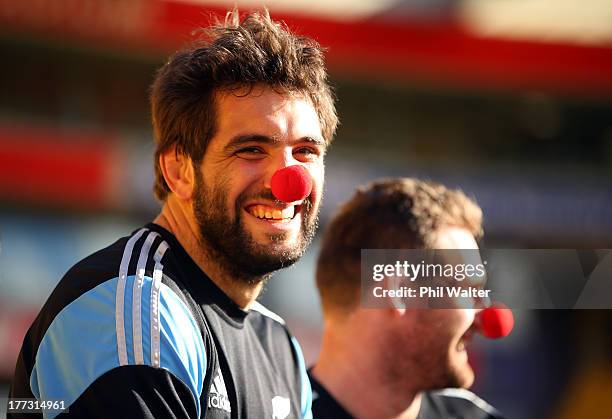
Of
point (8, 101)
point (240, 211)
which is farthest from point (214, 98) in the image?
point (8, 101)

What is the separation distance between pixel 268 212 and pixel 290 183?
11cm

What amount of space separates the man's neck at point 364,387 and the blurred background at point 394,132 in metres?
10.5

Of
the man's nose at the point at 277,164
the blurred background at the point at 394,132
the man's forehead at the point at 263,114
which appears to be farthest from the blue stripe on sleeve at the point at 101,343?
the blurred background at the point at 394,132

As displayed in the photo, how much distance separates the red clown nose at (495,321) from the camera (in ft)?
10.2

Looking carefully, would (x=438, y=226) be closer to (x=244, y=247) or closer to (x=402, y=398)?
(x=402, y=398)

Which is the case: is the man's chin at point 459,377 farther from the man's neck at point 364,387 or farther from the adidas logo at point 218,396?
the adidas logo at point 218,396

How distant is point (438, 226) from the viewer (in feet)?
10.5

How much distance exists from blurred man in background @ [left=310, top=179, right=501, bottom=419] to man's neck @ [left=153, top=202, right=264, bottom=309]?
66 cm

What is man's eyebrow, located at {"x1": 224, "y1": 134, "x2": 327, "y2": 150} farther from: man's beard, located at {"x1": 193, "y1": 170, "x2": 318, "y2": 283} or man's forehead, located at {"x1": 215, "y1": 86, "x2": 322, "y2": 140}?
man's beard, located at {"x1": 193, "y1": 170, "x2": 318, "y2": 283}

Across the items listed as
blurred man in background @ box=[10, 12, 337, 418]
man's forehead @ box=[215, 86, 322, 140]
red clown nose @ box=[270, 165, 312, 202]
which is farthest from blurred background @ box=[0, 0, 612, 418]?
red clown nose @ box=[270, 165, 312, 202]

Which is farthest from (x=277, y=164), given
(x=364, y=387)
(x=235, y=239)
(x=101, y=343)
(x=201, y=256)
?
(x=364, y=387)

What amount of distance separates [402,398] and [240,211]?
1.05 meters

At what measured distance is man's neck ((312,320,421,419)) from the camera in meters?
3.16

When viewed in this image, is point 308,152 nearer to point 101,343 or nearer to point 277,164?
point 277,164
